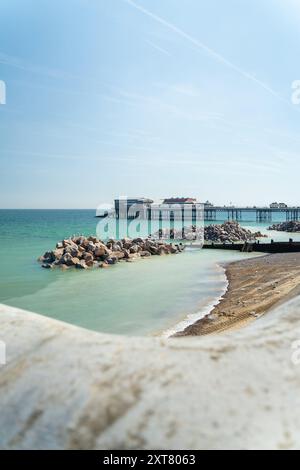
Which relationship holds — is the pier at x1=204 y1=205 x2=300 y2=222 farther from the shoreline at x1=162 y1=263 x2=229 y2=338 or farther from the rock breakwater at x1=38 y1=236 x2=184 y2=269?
the shoreline at x1=162 y1=263 x2=229 y2=338

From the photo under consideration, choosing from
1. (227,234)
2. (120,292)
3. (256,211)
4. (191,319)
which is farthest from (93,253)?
(256,211)

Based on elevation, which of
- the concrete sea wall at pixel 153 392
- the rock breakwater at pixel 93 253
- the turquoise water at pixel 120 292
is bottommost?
the turquoise water at pixel 120 292

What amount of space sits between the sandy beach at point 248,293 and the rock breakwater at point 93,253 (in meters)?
7.19

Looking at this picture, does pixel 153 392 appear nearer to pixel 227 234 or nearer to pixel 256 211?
pixel 227 234

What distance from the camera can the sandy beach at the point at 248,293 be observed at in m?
9.60

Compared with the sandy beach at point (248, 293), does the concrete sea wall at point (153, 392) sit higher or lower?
higher

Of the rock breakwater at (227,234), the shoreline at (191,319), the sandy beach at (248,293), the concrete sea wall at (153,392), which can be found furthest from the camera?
the rock breakwater at (227,234)

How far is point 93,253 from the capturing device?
80.5ft

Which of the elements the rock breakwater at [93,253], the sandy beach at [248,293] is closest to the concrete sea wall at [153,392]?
the sandy beach at [248,293]

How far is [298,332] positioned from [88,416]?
93 cm

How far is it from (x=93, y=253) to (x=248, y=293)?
12.8m

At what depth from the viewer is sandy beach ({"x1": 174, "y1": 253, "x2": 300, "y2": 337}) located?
960 cm

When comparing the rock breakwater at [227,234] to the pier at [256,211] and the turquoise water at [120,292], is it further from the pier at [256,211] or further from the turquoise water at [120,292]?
the pier at [256,211]
